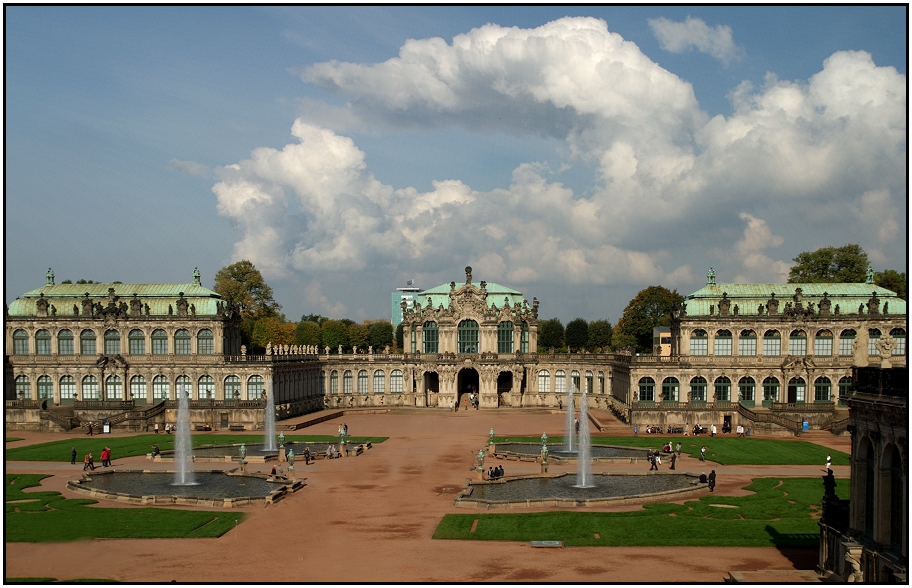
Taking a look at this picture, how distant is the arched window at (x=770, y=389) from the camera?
3617 inches

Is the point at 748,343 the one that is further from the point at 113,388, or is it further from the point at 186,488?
the point at 113,388

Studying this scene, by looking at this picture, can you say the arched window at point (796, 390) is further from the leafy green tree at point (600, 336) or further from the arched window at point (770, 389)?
the leafy green tree at point (600, 336)

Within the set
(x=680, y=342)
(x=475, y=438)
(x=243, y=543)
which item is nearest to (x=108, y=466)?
(x=243, y=543)

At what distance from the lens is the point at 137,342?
314ft

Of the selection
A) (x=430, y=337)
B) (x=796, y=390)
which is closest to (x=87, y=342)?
(x=430, y=337)

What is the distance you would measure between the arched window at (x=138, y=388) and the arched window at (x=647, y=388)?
174 feet

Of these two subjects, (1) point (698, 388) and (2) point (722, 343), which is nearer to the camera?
(1) point (698, 388)

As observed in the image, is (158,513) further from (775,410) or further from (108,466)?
(775,410)

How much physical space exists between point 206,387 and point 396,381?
84.3ft

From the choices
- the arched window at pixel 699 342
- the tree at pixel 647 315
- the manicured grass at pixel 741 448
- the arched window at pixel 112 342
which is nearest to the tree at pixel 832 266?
the tree at pixel 647 315

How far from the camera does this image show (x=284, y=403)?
94.1m

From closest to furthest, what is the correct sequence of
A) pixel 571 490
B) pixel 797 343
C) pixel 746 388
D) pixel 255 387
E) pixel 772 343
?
pixel 571 490 → pixel 797 343 → pixel 772 343 → pixel 746 388 → pixel 255 387

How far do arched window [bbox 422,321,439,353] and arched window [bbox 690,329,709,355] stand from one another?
32.7 meters

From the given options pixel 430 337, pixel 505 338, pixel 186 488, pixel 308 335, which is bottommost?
pixel 186 488
